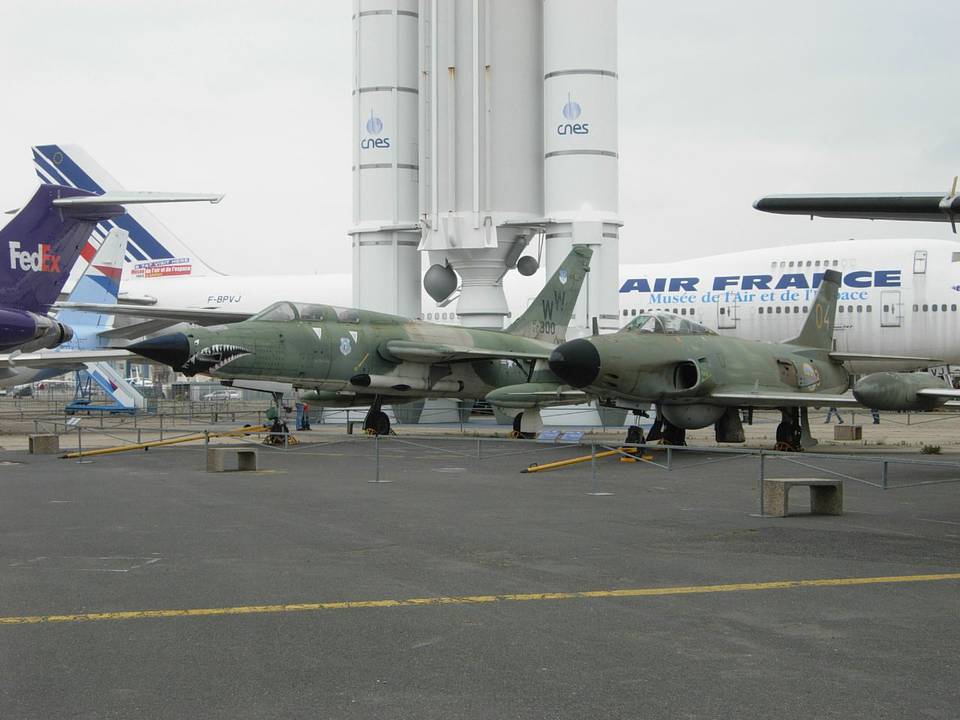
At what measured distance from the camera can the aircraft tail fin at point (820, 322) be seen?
24594mm

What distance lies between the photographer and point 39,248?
2222 cm

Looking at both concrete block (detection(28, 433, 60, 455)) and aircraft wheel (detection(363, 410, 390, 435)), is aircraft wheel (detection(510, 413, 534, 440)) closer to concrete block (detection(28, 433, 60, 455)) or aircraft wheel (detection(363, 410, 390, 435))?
aircraft wheel (detection(363, 410, 390, 435))

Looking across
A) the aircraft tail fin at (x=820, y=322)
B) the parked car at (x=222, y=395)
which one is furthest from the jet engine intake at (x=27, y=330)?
the parked car at (x=222, y=395)

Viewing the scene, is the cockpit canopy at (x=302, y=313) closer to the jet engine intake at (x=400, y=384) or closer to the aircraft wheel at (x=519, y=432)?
the jet engine intake at (x=400, y=384)

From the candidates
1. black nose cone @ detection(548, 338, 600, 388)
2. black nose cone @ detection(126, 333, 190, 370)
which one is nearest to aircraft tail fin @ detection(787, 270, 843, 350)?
black nose cone @ detection(548, 338, 600, 388)

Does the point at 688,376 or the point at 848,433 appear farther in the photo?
the point at 848,433

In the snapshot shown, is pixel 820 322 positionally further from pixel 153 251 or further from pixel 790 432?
pixel 153 251

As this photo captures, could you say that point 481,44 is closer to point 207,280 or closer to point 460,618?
point 207,280

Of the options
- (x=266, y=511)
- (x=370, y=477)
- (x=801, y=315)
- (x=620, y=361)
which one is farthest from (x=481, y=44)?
(x=266, y=511)

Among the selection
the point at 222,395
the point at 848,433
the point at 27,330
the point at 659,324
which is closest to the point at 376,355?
the point at 659,324

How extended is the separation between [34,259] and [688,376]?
12890 millimetres

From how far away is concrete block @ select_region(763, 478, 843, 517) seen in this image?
12.1 metres

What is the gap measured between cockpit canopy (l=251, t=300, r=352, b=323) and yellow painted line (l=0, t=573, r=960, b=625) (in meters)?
16.1

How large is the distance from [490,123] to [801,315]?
39.5 feet
